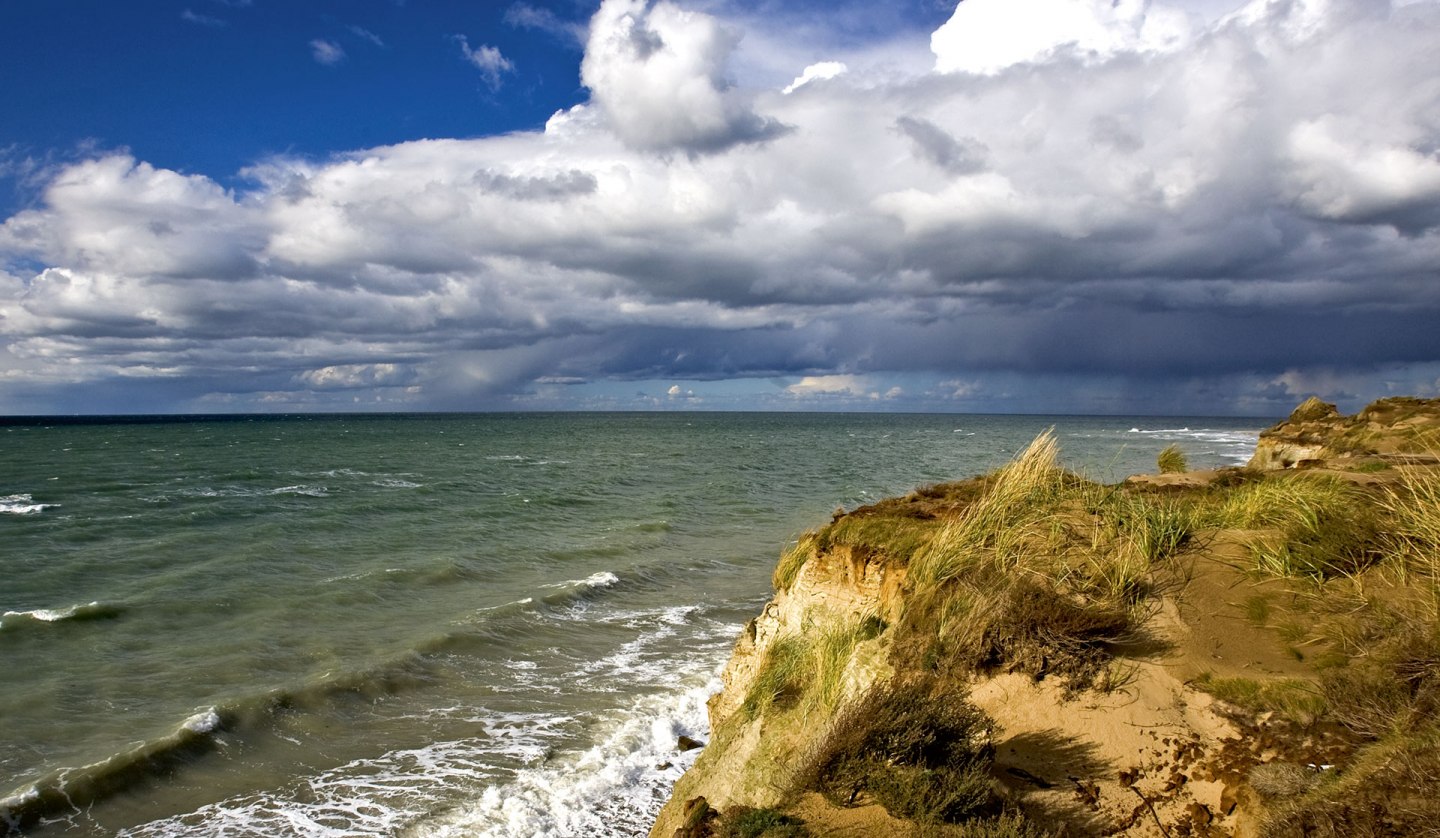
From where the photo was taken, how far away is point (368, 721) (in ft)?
39.4

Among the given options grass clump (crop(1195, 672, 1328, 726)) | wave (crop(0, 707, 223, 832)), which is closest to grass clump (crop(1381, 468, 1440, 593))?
grass clump (crop(1195, 672, 1328, 726))

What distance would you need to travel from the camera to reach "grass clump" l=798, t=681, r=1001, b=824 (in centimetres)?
498

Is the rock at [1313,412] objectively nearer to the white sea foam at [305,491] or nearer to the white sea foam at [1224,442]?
the white sea foam at [1224,442]

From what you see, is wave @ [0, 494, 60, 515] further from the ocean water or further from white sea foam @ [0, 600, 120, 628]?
white sea foam @ [0, 600, 120, 628]

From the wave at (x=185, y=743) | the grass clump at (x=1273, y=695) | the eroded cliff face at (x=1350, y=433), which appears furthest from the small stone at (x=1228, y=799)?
the wave at (x=185, y=743)

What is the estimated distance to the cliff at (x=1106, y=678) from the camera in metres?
5.01

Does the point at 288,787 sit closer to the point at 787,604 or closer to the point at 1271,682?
the point at 787,604

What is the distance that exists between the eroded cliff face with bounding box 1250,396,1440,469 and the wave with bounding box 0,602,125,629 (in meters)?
23.9

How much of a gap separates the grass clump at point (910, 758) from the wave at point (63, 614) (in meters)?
17.5

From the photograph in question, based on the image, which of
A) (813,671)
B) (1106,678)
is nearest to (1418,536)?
(1106,678)

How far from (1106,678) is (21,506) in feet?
135

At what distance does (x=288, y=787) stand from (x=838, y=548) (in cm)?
762

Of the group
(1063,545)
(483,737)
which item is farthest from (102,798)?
(1063,545)

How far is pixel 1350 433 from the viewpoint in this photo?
19.6m
